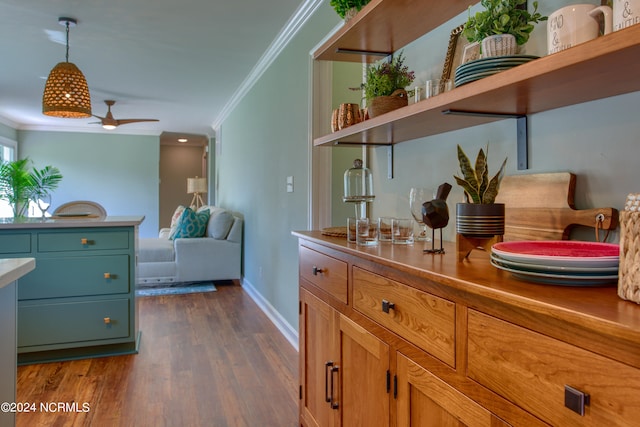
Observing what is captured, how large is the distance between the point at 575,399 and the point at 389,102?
1.16 m

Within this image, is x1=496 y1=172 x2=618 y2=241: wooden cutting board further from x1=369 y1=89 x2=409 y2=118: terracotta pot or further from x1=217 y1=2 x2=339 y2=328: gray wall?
x1=217 y1=2 x2=339 y2=328: gray wall

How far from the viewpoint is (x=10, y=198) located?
10.4 feet

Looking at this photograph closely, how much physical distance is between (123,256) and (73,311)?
469 mm

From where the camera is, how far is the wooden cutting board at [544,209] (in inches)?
40.9

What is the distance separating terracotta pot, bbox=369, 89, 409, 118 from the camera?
5.12ft

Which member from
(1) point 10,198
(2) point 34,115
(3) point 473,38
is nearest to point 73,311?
(1) point 10,198

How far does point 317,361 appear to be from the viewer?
1718 mm

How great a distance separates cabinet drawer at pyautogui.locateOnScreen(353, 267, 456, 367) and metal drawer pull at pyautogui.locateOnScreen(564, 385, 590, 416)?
28 cm

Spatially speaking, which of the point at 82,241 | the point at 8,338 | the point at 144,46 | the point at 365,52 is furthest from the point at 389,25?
the point at 144,46

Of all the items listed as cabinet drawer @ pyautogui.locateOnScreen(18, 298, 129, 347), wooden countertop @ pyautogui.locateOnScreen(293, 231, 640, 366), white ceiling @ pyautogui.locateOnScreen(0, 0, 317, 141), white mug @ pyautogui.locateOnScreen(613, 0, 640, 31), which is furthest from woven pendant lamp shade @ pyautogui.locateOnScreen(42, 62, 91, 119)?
white mug @ pyautogui.locateOnScreen(613, 0, 640, 31)

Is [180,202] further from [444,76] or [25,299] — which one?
[444,76]

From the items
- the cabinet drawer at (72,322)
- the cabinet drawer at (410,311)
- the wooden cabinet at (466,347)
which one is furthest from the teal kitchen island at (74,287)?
the cabinet drawer at (410,311)

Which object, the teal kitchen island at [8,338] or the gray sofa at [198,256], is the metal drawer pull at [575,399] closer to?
the teal kitchen island at [8,338]

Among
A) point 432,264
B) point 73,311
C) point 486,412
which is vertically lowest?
point 73,311
